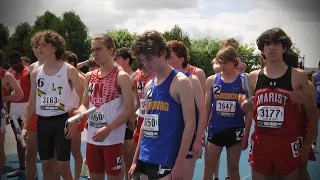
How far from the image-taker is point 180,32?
83.6 m

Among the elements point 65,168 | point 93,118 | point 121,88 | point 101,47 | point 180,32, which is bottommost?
point 65,168

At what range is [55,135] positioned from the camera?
4742mm

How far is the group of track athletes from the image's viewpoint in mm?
3109

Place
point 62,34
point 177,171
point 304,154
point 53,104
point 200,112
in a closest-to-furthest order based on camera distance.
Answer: point 177,171
point 200,112
point 304,154
point 53,104
point 62,34

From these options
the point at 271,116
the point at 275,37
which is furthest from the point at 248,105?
the point at 275,37

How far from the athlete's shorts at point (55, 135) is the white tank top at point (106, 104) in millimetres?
653

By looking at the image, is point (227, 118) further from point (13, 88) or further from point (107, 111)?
point (13, 88)

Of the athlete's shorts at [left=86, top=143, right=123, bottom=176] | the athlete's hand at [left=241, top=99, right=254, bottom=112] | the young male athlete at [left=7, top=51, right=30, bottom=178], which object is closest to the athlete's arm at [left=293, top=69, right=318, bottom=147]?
the athlete's hand at [left=241, top=99, right=254, bottom=112]

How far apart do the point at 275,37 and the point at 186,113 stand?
1.35 metres

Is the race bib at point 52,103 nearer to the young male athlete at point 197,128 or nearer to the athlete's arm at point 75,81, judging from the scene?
the athlete's arm at point 75,81

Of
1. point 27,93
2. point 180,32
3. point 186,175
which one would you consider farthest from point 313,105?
point 180,32

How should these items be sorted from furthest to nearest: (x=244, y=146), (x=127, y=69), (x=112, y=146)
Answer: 1. (x=127, y=69)
2. (x=244, y=146)
3. (x=112, y=146)

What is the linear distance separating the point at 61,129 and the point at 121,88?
116 cm

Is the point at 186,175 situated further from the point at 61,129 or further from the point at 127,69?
the point at 127,69
